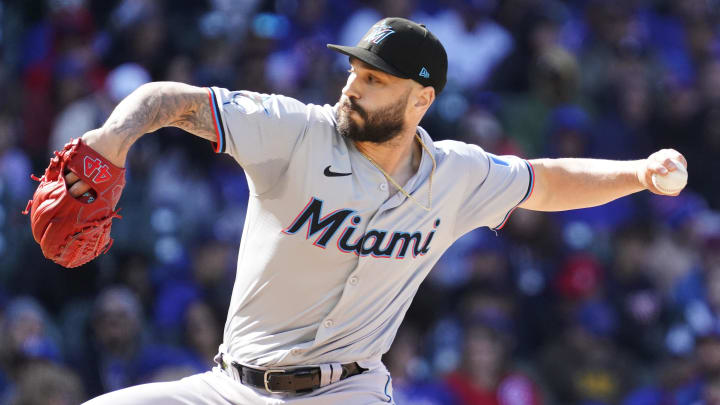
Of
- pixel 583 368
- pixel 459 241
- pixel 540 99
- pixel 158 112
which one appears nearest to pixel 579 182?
pixel 158 112

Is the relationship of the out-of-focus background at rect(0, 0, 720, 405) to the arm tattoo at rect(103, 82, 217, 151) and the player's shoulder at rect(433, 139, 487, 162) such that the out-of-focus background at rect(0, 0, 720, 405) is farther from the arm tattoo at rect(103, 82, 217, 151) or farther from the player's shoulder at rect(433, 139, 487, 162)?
the arm tattoo at rect(103, 82, 217, 151)

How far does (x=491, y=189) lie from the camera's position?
421 centimetres

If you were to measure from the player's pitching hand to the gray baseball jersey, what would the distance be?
2.70ft

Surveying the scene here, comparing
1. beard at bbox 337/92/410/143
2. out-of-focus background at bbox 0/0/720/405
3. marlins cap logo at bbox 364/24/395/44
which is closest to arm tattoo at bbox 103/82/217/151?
beard at bbox 337/92/410/143

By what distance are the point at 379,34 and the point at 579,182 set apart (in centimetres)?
111

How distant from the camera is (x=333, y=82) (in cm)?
881

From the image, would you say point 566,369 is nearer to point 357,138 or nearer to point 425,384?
point 425,384

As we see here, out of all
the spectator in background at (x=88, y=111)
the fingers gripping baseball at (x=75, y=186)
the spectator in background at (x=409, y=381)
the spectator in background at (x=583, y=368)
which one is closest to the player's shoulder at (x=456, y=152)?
the fingers gripping baseball at (x=75, y=186)

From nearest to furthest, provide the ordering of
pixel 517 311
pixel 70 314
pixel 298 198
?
1. pixel 298 198
2. pixel 70 314
3. pixel 517 311

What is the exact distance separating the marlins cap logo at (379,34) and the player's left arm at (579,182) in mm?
922

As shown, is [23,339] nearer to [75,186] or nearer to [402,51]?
[75,186]

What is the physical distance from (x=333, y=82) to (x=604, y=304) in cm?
306

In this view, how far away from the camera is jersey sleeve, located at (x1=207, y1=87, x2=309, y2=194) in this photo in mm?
3564

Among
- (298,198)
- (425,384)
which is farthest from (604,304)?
(298,198)
